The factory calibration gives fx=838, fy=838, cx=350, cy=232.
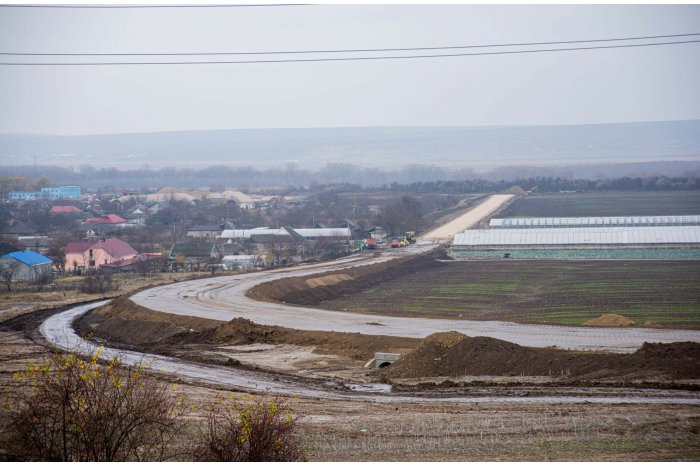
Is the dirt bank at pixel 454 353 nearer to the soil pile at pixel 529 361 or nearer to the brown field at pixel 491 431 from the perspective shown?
the soil pile at pixel 529 361

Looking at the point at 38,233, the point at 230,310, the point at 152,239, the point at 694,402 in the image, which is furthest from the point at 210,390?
the point at 38,233

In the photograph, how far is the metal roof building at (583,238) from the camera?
67875 millimetres

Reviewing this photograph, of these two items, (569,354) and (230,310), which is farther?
(230,310)

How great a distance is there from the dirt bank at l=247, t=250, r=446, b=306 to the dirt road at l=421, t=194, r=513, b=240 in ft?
69.1

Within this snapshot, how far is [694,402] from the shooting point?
1948cm

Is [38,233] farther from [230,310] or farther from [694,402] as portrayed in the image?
[694,402]

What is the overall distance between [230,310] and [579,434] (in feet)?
84.1

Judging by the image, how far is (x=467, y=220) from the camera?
97938 millimetres

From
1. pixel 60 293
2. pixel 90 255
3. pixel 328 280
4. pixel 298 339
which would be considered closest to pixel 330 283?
pixel 328 280

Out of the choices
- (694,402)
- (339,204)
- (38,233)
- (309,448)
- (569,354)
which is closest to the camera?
(309,448)

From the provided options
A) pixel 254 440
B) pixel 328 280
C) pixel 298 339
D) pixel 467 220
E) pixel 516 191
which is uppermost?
pixel 516 191

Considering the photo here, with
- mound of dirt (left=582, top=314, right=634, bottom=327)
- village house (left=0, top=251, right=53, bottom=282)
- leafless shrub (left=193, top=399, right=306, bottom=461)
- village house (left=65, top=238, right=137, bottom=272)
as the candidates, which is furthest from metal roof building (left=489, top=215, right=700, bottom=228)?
leafless shrub (left=193, top=399, right=306, bottom=461)

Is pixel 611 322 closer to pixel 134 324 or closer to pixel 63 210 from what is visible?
pixel 134 324

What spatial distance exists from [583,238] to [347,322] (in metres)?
41.1
